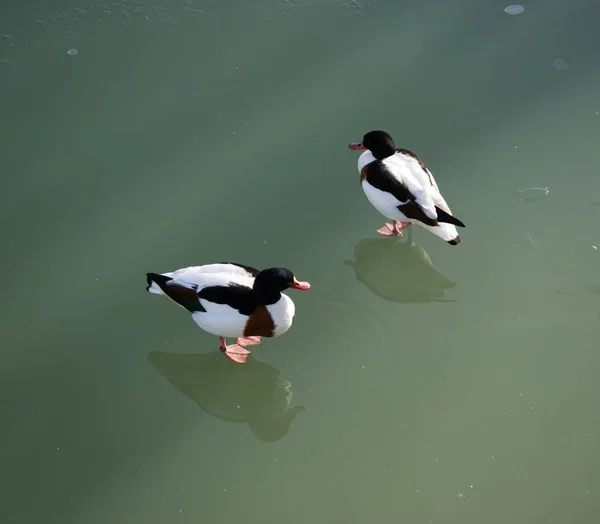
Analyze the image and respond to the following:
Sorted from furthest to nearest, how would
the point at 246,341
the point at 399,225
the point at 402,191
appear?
the point at 399,225, the point at 402,191, the point at 246,341

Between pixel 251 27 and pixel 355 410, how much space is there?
2.26 m

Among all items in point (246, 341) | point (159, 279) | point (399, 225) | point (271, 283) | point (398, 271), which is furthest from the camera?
point (399, 225)

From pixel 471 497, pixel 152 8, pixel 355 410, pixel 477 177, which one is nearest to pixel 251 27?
pixel 152 8

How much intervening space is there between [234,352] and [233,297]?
29 cm

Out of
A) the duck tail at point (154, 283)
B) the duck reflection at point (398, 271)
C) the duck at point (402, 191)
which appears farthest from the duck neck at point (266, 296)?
the duck at point (402, 191)

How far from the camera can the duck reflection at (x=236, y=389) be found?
8.93 feet

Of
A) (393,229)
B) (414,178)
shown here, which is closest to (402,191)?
(414,178)

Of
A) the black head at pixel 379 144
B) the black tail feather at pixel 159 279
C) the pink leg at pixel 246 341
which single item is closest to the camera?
the black tail feather at pixel 159 279

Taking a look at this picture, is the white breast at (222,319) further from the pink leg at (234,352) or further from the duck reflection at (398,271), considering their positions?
the duck reflection at (398,271)

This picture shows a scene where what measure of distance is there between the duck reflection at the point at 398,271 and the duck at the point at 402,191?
0.24 ft

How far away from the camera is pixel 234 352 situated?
9.42 ft

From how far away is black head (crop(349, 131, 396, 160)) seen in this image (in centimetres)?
323

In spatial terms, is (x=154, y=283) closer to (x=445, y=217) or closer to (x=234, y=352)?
(x=234, y=352)

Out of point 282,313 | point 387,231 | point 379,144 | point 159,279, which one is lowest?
point 387,231
